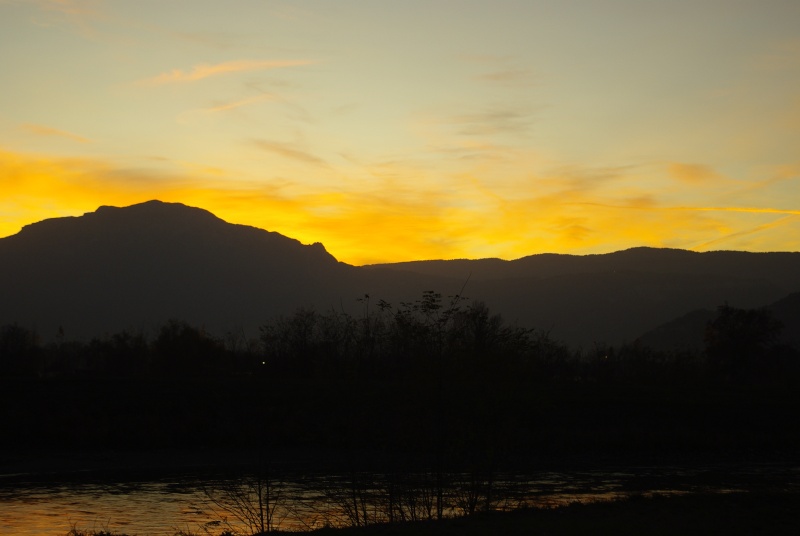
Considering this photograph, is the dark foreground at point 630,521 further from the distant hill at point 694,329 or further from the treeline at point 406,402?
the distant hill at point 694,329

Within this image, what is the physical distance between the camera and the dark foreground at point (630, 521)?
17141 mm

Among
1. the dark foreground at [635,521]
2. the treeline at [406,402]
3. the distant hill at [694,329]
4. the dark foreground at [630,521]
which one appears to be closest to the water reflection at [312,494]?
the treeline at [406,402]

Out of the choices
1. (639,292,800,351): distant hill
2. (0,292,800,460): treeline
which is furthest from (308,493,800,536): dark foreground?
(639,292,800,351): distant hill

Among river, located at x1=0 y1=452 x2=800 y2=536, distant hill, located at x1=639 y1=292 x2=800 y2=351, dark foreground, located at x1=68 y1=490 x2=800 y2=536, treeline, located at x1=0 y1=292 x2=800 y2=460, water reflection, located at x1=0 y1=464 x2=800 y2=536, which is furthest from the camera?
distant hill, located at x1=639 y1=292 x2=800 y2=351

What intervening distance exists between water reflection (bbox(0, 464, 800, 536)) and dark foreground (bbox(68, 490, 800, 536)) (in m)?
2.44

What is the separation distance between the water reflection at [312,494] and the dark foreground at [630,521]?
2437 millimetres

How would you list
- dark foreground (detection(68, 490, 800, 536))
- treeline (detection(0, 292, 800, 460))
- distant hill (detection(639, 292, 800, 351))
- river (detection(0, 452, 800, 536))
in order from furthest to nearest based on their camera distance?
distant hill (detection(639, 292, 800, 351)) → river (detection(0, 452, 800, 536)) → treeline (detection(0, 292, 800, 460)) → dark foreground (detection(68, 490, 800, 536))

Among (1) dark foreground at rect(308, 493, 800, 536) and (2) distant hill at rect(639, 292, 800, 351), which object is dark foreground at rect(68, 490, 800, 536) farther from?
(2) distant hill at rect(639, 292, 800, 351)

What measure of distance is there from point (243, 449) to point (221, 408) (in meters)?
6.70

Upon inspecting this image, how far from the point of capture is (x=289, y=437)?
4978 cm

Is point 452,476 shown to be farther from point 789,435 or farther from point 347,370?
point 789,435

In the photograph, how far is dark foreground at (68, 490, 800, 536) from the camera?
675 inches

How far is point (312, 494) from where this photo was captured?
3266 centimetres

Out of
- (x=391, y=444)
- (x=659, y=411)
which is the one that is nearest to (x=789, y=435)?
(x=659, y=411)
